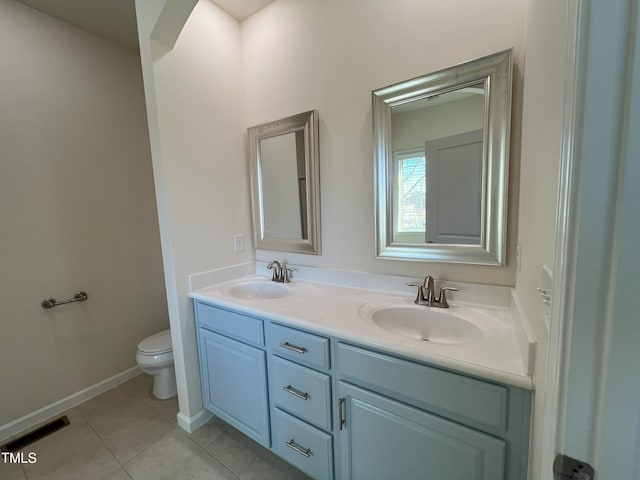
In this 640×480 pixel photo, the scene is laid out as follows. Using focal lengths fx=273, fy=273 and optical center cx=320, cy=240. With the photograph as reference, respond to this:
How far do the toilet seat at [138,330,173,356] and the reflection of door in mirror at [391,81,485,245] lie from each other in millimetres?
1777

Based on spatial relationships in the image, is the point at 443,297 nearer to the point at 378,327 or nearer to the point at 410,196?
the point at 378,327

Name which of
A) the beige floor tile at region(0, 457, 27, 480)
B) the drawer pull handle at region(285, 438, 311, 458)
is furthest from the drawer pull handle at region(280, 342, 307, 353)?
the beige floor tile at region(0, 457, 27, 480)

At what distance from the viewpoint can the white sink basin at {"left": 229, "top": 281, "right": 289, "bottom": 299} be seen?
180 centimetres

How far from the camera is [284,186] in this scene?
189cm

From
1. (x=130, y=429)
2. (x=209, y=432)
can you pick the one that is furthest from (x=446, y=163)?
(x=130, y=429)

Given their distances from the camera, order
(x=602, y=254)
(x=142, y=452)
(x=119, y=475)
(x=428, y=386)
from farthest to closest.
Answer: (x=142, y=452), (x=119, y=475), (x=428, y=386), (x=602, y=254)

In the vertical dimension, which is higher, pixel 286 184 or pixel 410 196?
pixel 286 184

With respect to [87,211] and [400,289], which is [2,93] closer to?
[87,211]

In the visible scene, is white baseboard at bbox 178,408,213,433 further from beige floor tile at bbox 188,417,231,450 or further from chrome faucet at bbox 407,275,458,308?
chrome faucet at bbox 407,275,458,308

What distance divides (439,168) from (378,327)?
0.81m

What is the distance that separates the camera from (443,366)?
34.4 inches

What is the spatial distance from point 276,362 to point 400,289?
Result: 0.74 metres

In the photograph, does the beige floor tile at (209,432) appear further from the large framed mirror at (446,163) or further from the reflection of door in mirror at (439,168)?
the reflection of door in mirror at (439,168)

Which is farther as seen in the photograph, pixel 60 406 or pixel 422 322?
pixel 60 406
